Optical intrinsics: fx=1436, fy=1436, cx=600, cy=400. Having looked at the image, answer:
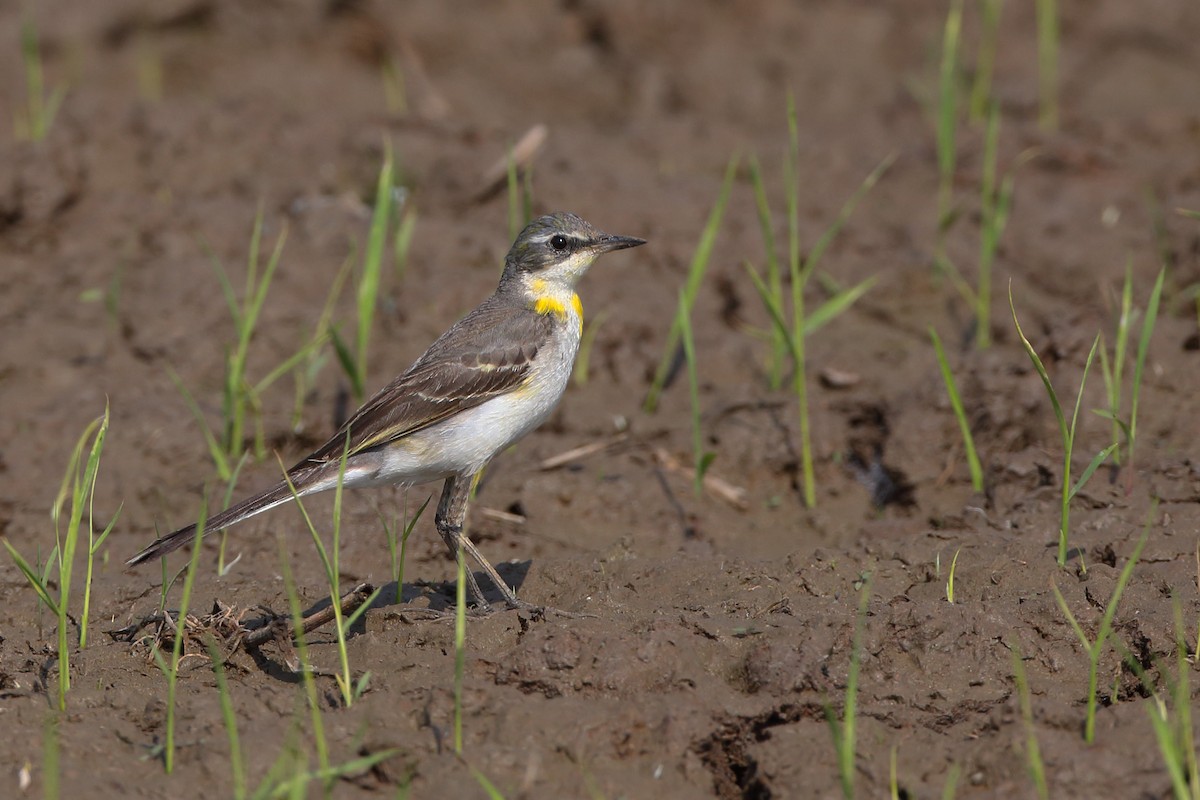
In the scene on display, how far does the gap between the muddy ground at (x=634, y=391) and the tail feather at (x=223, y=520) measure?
45 cm

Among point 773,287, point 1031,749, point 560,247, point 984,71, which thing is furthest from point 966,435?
point 984,71

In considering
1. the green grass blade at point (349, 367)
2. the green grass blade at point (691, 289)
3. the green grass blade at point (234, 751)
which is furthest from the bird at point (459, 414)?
the green grass blade at point (234, 751)

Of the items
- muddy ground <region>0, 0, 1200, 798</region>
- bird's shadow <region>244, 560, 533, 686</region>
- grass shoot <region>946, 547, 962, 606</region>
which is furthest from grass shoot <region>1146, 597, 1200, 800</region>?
bird's shadow <region>244, 560, 533, 686</region>

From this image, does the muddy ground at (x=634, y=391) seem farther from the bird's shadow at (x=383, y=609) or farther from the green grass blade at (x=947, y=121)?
the green grass blade at (x=947, y=121)

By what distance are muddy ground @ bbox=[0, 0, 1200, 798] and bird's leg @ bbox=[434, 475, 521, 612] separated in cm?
24

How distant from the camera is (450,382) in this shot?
23.9 feet

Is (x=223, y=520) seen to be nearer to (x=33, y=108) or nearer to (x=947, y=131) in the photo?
(x=947, y=131)

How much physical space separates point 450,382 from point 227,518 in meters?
1.39

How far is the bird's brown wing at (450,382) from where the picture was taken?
7.09 meters

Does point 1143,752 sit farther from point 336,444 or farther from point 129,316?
point 129,316

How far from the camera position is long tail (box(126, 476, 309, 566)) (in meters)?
6.13

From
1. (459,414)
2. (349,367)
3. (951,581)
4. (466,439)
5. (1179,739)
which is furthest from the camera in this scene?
(349,367)

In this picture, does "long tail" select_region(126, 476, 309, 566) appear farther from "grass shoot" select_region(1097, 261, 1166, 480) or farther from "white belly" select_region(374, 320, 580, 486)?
"grass shoot" select_region(1097, 261, 1166, 480)

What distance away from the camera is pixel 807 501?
8.33 metres
